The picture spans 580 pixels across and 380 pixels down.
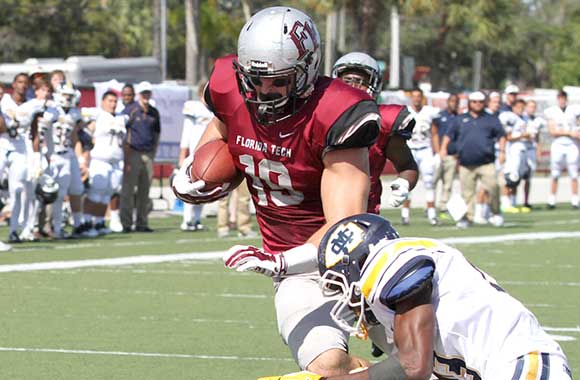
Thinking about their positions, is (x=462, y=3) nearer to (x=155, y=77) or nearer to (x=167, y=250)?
(x=155, y=77)

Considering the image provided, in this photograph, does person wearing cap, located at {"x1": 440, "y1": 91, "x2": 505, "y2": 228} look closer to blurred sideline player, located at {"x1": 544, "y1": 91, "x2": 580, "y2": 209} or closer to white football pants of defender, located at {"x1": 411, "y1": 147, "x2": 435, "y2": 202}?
white football pants of defender, located at {"x1": 411, "y1": 147, "x2": 435, "y2": 202}

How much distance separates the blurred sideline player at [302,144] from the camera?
512 cm

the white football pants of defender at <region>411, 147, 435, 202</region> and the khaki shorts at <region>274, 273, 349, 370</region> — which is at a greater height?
the khaki shorts at <region>274, 273, 349, 370</region>

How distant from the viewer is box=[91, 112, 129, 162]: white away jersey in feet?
52.0

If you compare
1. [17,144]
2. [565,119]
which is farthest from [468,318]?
[565,119]

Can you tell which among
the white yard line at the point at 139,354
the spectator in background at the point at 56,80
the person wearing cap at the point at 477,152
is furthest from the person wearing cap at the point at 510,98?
the white yard line at the point at 139,354

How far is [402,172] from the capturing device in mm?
7770

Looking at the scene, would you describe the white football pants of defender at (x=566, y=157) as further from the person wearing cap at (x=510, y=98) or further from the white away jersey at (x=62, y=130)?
the white away jersey at (x=62, y=130)

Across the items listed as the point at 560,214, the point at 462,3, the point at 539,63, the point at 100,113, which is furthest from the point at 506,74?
the point at 100,113

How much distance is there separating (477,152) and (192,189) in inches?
468

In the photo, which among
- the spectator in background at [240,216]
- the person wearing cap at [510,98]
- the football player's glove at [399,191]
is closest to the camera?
the football player's glove at [399,191]

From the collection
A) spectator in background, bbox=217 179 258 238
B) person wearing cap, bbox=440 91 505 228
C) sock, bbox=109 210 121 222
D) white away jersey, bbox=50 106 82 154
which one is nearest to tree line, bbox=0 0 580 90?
person wearing cap, bbox=440 91 505 228

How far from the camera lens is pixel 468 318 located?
435cm

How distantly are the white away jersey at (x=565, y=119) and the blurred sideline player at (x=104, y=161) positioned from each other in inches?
308
